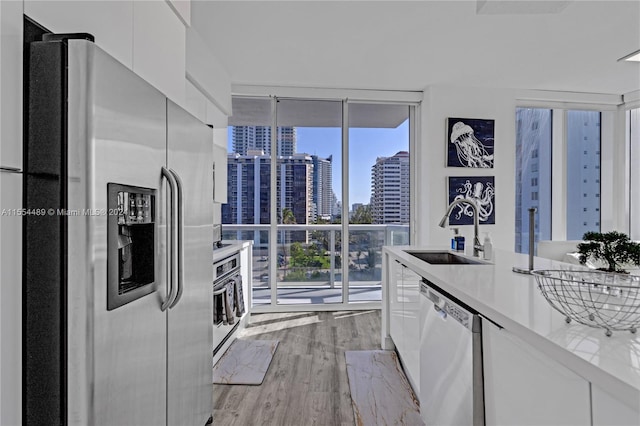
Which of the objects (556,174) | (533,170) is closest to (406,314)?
(533,170)

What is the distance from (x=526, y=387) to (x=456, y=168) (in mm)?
3743

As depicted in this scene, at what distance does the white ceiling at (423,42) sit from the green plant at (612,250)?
4.07 feet

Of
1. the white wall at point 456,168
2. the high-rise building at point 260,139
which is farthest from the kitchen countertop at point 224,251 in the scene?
the white wall at point 456,168

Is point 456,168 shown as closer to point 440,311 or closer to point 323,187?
point 323,187

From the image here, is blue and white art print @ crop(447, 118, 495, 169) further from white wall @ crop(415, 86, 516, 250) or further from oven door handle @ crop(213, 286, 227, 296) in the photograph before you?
oven door handle @ crop(213, 286, 227, 296)

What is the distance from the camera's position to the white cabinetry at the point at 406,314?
210 centimetres

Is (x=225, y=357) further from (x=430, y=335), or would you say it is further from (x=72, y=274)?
(x=72, y=274)

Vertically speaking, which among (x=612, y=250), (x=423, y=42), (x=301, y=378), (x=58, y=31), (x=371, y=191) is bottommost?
(x=301, y=378)

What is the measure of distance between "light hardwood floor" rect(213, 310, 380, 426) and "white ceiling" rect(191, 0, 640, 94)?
2.38 meters

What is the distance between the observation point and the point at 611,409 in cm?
72

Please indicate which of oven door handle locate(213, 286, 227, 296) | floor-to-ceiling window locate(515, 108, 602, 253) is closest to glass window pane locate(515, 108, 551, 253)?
floor-to-ceiling window locate(515, 108, 602, 253)

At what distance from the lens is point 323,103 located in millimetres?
4625

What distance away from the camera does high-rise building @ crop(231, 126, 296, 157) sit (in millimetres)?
4469

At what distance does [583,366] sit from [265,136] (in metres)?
4.11
